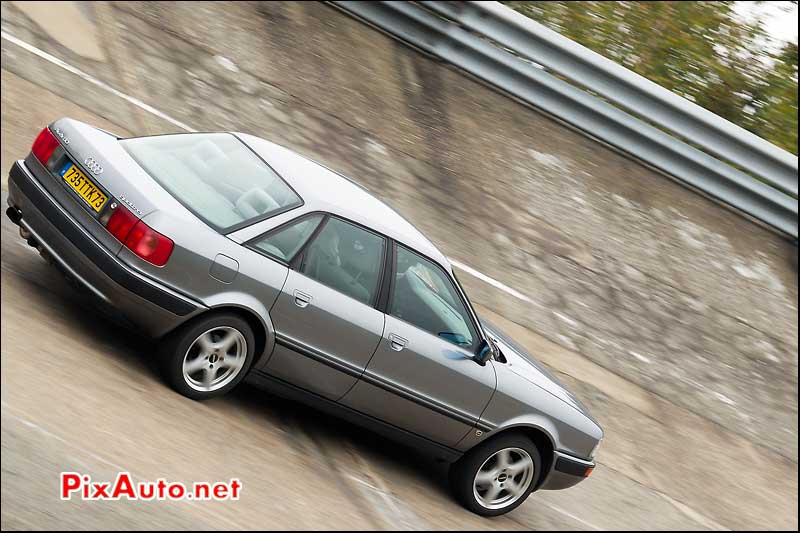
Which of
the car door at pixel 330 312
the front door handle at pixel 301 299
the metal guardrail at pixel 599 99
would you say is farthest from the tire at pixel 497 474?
the metal guardrail at pixel 599 99

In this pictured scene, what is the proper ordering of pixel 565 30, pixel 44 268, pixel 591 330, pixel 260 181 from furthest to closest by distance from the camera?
pixel 565 30 < pixel 591 330 < pixel 44 268 < pixel 260 181

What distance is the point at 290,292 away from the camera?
6.33 metres

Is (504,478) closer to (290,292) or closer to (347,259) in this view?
(347,259)

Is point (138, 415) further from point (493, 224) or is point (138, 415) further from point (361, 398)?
point (493, 224)

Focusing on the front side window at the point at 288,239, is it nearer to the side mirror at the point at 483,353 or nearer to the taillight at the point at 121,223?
the taillight at the point at 121,223

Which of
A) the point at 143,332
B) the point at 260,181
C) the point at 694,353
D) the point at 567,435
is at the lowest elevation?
the point at 694,353

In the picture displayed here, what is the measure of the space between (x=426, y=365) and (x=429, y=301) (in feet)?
1.40

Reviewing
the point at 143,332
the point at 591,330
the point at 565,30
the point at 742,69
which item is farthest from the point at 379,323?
the point at 742,69

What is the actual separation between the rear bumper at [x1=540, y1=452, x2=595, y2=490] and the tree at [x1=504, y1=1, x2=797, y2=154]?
865 cm

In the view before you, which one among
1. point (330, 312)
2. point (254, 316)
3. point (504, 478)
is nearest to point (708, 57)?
point (504, 478)

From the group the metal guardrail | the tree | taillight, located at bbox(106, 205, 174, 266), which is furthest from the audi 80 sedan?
the tree

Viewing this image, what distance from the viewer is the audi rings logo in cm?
621

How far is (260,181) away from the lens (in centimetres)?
664

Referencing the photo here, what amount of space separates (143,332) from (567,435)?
10.3ft
